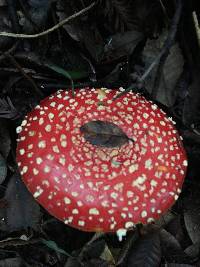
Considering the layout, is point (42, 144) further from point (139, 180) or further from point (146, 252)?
point (146, 252)

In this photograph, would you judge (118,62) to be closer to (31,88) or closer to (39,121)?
(31,88)

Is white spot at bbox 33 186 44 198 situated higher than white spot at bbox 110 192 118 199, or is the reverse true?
white spot at bbox 33 186 44 198

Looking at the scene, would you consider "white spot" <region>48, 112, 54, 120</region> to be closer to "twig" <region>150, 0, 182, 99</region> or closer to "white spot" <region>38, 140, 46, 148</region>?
"white spot" <region>38, 140, 46, 148</region>

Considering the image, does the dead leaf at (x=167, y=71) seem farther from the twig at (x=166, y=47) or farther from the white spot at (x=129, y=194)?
the white spot at (x=129, y=194)

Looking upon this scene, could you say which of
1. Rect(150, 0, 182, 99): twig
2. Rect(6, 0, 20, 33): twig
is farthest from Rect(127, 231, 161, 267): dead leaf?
Rect(6, 0, 20, 33): twig

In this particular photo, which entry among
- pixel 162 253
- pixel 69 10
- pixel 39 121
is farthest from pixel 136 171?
pixel 69 10

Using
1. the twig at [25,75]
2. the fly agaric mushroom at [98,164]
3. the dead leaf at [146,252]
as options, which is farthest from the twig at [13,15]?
the dead leaf at [146,252]
